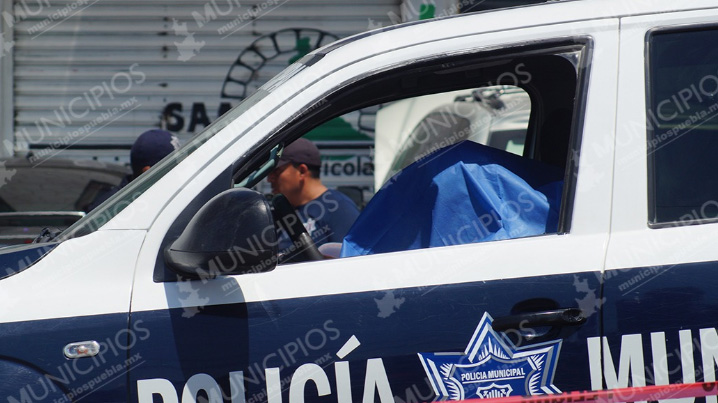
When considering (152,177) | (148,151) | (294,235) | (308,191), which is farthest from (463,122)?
(152,177)

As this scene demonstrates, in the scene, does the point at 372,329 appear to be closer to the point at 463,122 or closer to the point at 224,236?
the point at 224,236

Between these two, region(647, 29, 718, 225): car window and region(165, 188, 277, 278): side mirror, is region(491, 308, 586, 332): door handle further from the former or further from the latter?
region(165, 188, 277, 278): side mirror

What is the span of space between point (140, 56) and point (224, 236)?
715cm

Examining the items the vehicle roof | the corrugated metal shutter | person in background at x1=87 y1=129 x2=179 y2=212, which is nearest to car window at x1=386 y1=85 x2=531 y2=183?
person in background at x1=87 y1=129 x2=179 y2=212

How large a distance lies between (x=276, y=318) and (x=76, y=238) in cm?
58

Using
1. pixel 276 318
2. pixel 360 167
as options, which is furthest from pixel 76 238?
pixel 360 167

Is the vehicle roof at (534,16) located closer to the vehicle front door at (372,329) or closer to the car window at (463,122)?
the vehicle front door at (372,329)

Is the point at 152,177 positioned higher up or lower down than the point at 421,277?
higher up

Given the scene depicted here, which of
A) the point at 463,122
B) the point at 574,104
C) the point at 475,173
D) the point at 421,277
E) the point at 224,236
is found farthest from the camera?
the point at 463,122

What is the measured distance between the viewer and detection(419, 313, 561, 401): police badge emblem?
2.14 metres

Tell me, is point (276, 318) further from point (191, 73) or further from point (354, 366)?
point (191, 73)

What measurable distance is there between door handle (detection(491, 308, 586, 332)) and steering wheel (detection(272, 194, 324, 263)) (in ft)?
3.13

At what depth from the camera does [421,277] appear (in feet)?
7.21

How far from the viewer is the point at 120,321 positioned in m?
2.12
